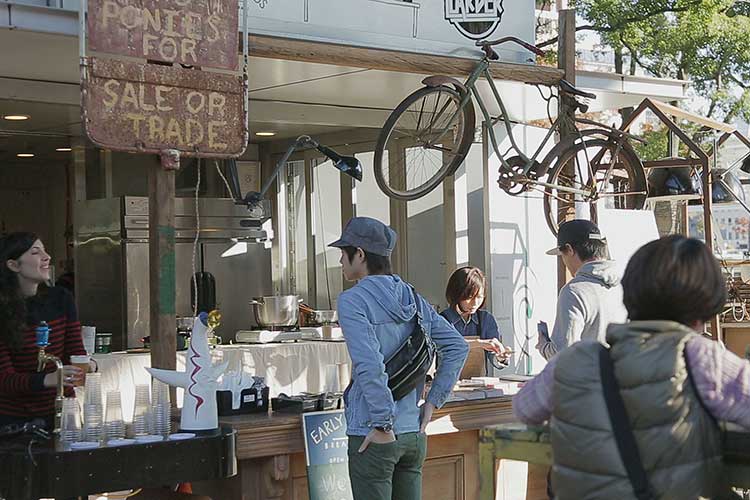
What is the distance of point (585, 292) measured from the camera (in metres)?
5.50

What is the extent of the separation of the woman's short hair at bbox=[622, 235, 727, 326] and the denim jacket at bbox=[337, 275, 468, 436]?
1.81 meters

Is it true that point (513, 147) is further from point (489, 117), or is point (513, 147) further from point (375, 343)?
point (375, 343)

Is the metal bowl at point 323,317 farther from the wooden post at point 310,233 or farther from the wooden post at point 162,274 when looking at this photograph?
the wooden post at point 162,274

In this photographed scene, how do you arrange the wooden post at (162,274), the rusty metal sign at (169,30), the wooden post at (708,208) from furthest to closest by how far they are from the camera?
1. the wooden post at (708,208)
2. the wooden post at (162,274)
3. the rusty metal sign at (169,30)

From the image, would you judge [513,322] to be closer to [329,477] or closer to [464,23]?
[464,23]

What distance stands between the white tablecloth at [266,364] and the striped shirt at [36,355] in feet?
10.9

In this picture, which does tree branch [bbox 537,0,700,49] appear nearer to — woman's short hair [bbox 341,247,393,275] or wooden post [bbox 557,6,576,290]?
wooden post [bbox 557,6,576,290]

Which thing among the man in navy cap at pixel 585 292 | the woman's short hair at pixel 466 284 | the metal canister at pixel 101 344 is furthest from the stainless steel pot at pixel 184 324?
the man in navy cap at pixel 585 292

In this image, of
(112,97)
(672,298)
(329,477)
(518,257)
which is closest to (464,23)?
(518,257)

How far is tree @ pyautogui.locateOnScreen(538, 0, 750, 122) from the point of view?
54.5 feet

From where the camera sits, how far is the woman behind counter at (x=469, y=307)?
703 cm

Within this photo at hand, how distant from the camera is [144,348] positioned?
9477 mm

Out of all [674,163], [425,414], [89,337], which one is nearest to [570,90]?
[674,163]

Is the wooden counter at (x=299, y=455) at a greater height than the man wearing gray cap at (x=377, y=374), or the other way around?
the man wearing gray cap at (x=377, y=374)
